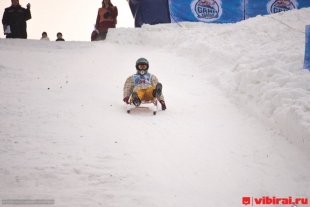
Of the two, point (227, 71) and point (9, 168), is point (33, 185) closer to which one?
point (9, 168)

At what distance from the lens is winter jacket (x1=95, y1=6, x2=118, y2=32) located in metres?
13.9

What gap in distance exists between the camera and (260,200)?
4129mm

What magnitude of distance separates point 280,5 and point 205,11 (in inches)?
124

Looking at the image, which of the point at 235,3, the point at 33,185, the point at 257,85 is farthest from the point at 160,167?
the point at 235,3

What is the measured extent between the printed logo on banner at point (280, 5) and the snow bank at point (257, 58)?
2556mm

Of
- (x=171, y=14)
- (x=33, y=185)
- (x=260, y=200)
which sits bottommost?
(x=260, y=200)

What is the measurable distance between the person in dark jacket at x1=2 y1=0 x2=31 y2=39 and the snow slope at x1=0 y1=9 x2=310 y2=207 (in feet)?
7.70

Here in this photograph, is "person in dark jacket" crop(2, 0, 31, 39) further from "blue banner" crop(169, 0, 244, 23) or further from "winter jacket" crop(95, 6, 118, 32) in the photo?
"blue banner" crop(169, 0, 244, 23)

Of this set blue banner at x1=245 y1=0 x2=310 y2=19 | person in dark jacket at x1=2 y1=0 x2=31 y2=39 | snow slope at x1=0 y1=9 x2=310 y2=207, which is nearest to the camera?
snow slope at x1=0 y1=9 x2=310 y2=207

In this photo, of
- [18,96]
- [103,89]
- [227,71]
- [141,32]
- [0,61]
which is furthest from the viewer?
[141,32]

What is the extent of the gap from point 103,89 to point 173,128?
8.54 feet

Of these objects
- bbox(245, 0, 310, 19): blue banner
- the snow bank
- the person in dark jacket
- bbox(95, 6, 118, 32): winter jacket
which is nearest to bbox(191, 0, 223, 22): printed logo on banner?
the snow bank

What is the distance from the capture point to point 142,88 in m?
7.05

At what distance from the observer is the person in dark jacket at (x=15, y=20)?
1280 centimetres
